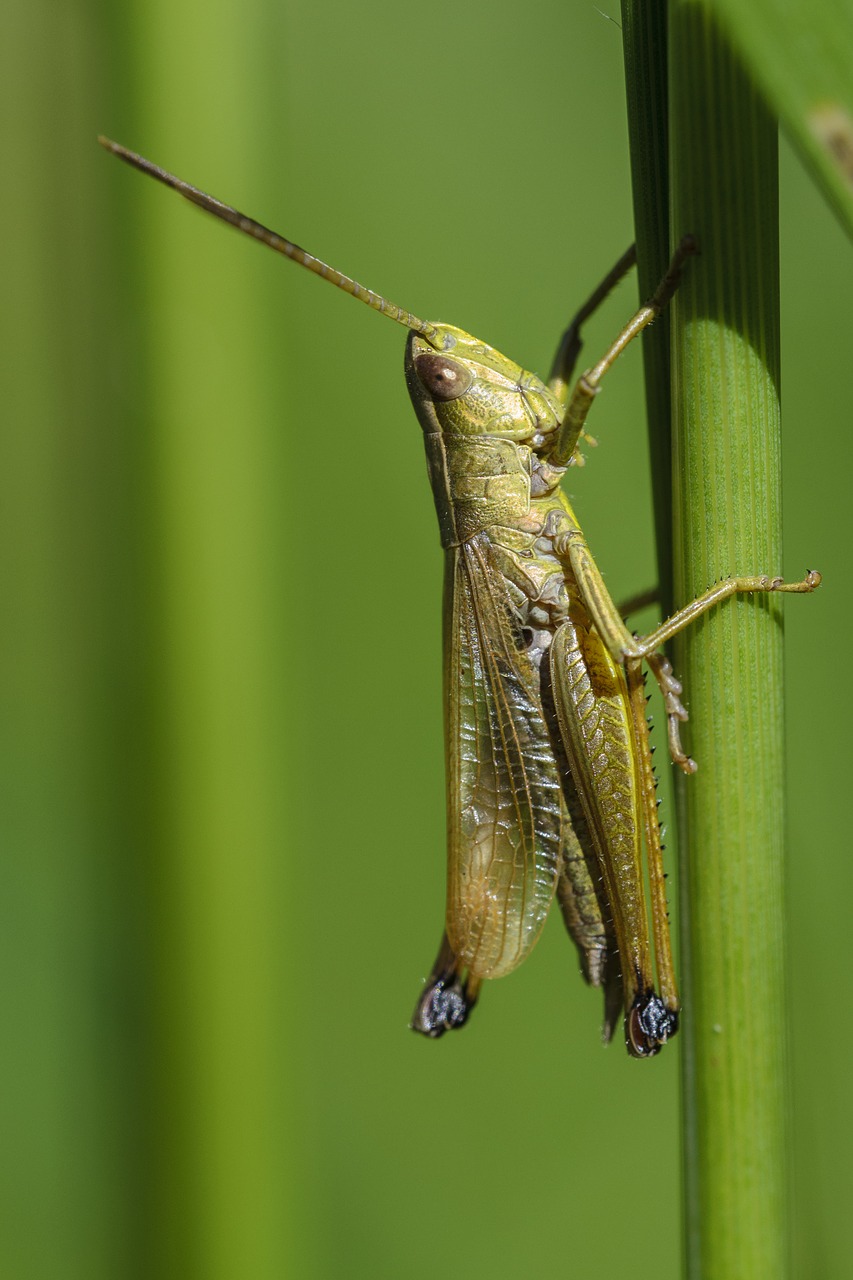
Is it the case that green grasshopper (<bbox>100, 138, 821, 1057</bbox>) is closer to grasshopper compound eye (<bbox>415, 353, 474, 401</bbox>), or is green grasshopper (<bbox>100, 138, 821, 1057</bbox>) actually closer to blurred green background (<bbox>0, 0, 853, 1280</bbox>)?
grasshopper compound eye (<bbox>415, 353, 474, 401</bbox>)

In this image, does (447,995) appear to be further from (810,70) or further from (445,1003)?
(810,70)

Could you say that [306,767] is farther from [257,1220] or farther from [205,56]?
[205,56]

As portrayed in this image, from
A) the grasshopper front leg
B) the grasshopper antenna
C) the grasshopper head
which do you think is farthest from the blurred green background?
the grasshopper front leg

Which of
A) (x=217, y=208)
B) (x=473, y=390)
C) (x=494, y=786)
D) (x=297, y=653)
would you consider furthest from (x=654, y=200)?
(x=297, y=653)

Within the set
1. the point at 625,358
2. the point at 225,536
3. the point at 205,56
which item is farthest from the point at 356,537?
the point at 205,56

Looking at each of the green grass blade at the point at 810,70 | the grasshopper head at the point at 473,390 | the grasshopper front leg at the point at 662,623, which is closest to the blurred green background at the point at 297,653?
the grasshopper head at the point at 473,390

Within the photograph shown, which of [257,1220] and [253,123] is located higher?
[253,123]
